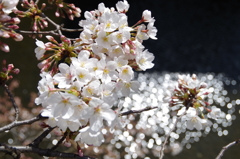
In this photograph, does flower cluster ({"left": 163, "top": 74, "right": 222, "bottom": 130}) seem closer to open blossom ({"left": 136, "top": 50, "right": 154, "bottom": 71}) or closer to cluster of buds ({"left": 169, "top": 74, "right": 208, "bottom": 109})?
cluster of buds ({"left": 169, "top": 74, "right": 208, "bottom": 109})

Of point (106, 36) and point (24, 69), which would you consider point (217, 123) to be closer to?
point (24, 69)

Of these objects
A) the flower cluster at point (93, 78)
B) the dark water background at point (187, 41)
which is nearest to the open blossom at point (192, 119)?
the flower cluster at point (93, 78)

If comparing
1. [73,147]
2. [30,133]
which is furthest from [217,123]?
[30,133]

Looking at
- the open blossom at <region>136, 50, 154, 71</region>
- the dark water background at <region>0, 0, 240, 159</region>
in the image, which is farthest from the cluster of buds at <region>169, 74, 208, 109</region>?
the dark water background at <region>0, 0, 240, 159</region>

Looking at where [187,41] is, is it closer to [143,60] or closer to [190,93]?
[190,93]

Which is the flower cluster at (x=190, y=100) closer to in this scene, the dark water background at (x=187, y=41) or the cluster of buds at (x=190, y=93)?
the cluster of buds at (x=190, y=93)

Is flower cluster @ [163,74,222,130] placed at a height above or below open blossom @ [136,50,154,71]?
below

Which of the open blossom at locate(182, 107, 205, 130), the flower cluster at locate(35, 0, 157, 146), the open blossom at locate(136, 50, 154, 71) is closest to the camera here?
the flower cluster at locate(35, 0, 157, 146)

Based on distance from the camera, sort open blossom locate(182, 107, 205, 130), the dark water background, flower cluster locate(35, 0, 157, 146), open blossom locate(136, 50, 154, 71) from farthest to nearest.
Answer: the dark water background
open blossom locate(182, 107, 205, 130)
open blossom locate(136, 50, 154, 71)
flower cluster locate(35, 0, 157, 146)
